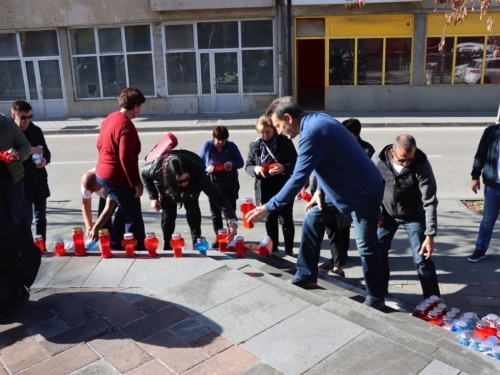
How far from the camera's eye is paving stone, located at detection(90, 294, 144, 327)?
3.79 m

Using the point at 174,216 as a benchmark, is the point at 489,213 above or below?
below

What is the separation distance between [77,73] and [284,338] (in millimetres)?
18546

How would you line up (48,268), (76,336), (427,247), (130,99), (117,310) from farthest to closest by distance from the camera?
(130,99) → (48,268) → (427,247) → (117,310) → (76,336)

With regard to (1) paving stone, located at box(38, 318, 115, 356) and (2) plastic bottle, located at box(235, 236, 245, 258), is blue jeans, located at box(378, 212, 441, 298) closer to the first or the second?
(2) plastic bottle, located at box(235, 236, 245, 258)

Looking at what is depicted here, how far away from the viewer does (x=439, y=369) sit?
305 cm

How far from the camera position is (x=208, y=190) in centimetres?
511

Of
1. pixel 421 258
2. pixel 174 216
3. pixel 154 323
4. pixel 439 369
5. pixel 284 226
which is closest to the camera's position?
pixel 439 369

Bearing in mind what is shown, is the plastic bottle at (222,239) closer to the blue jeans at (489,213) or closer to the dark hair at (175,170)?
the dark hair at (175,170)

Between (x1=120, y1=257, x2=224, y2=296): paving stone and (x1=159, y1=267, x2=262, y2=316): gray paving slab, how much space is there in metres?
0.09

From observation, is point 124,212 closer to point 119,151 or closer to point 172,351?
point 119,151

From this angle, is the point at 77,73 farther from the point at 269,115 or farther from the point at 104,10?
the point at 269,115

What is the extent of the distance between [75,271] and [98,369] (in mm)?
1613

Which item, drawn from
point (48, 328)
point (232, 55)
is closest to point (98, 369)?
point (48, 328)

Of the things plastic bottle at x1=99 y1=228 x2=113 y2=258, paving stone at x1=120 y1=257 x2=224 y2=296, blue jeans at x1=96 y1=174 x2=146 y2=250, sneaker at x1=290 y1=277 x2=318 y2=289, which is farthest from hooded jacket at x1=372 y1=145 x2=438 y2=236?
plastic bottle at x1=99 y1=228 x2=113 y2=258
